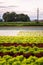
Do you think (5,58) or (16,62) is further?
(5,58)

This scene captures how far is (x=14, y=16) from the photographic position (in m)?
19.5

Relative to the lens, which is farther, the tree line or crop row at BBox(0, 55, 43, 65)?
the tree line

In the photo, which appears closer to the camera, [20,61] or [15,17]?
[20,61]

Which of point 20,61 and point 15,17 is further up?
point 20,61

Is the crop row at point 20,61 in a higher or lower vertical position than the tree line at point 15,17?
higher

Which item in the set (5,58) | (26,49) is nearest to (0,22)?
(26,49)

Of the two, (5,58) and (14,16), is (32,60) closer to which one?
(5,58)

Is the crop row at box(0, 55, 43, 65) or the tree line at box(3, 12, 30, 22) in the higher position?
the crop row at box(0, 55, 43, 65)

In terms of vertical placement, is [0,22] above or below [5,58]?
below

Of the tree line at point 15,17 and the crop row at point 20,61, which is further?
the tree line at point 15,17

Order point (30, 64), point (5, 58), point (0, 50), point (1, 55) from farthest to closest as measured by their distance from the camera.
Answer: point (0, 50)
point (1, 55)
point (5, 58)
point (30, 64)

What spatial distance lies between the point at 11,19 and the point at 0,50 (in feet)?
41.2

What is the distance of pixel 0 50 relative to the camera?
7.20 meters

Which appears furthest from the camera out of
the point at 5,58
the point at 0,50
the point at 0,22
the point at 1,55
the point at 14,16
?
the point at 0,22
